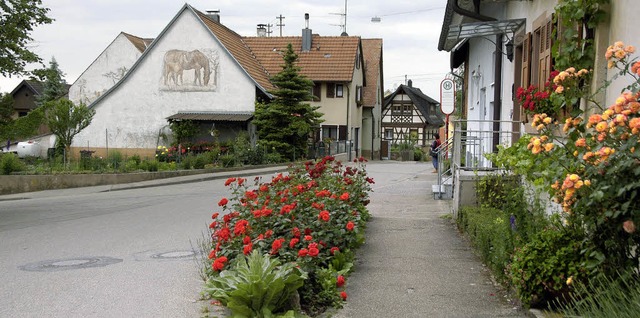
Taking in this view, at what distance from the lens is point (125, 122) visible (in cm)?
3978

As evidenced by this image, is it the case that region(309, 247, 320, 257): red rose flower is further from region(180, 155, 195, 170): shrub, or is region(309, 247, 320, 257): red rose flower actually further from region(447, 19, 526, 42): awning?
region(180, 155, 195, 170): shrub

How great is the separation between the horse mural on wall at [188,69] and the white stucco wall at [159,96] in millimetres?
168

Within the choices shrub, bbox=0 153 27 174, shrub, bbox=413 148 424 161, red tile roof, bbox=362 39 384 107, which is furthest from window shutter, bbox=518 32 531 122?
shrub, bbox=413 148 424 161

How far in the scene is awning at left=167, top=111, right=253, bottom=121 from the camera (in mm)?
36969

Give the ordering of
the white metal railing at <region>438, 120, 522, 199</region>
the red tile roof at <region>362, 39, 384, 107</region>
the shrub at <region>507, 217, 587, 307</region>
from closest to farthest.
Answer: the shrub at <region>507, 217, 587, 307</region> → the white metal railing at <region>438, 120, 522, 199</region> → the red tile roof at <region>362, 39, 384, 107</region>

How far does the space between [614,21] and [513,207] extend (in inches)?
76.1

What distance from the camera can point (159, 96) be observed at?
39.3m

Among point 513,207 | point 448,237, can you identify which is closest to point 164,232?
point 448,237

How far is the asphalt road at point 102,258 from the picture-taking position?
7094 mm

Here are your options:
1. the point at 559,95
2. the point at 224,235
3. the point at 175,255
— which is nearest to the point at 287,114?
the point at 175,255

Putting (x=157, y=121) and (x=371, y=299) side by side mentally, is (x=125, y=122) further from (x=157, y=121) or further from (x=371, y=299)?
(x=371, y=299)

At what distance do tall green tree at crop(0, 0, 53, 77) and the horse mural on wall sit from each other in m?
20.5

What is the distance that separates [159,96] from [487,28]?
97.7 ft

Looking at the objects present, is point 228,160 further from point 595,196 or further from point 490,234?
point 595,196
